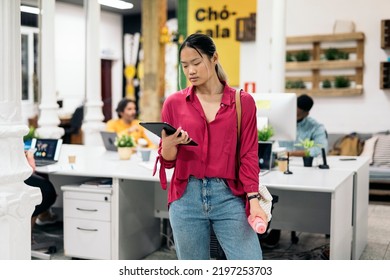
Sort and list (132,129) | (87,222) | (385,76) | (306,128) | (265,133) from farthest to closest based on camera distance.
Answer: (385,76)
(132,129)
(306,128)
(87,222)
(265,133)

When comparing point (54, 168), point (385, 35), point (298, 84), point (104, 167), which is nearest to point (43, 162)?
point (54, 168)

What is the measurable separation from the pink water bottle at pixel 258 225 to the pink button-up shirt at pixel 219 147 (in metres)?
0.10

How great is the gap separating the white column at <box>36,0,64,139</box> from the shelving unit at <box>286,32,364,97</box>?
2.92m

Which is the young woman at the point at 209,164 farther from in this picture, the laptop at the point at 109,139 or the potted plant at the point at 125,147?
the laptop at the point at 109,139

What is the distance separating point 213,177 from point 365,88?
200 inches

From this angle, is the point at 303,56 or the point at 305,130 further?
the point at 303,56

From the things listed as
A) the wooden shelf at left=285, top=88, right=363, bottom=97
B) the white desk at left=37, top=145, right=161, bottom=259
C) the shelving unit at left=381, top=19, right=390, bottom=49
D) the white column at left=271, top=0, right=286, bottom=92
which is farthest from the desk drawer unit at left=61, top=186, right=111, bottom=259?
the shelving unit at left=381, top=19, right=390, bottom=49

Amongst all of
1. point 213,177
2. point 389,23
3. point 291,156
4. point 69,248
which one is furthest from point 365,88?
point 213,177

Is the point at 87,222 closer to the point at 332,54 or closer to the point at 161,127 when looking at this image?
the point at 161,127

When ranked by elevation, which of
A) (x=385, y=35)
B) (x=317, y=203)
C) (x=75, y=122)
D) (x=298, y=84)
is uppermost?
(x=385, y=35)

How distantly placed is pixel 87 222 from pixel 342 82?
4.04 meters

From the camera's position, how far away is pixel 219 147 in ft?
5.77

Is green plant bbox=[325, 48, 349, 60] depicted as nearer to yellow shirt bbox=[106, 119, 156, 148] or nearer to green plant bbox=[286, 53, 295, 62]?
green plant bbox=[286, 53, 295, 62]

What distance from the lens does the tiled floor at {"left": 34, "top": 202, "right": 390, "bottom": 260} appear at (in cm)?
376
